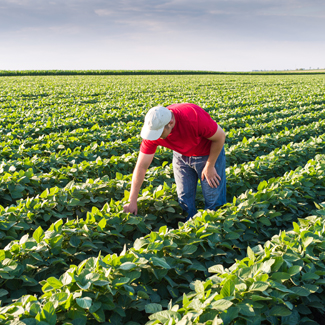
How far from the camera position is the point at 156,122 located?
2551 mm

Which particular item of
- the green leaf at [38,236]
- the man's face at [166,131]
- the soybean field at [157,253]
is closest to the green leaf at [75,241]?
the soybean field at [157,253]

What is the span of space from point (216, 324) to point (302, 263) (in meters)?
1.08

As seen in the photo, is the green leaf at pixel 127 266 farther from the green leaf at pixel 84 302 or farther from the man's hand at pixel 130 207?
the man's hand at pixel 130 207

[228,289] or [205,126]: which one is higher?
[205,126]

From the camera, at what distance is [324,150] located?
675 cm

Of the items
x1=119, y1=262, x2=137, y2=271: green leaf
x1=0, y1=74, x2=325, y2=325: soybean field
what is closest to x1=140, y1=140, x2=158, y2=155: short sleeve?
x1=0, y1=74, x2=325, y2=325: soybean field

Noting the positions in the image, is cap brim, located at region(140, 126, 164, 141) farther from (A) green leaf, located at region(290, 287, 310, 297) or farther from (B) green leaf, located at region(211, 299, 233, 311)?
(A) green leaf, located at region(290, 287, 310, 297)

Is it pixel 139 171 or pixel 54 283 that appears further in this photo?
pixel 139 171

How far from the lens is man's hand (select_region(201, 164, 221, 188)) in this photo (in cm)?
323

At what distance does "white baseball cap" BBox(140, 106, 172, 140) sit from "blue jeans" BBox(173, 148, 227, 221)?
2.81ft

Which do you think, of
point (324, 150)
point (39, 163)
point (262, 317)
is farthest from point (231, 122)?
point (262, 317)

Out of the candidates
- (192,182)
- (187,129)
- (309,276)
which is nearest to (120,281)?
(309,276)

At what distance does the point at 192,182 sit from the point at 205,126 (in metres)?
0.94

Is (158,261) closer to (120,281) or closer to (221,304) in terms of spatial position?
(120,281)
